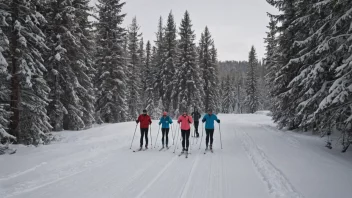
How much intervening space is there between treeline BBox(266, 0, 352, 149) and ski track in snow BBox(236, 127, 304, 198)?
8.57 feet

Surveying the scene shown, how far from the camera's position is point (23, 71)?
13070mm

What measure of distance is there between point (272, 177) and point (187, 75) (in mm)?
30717

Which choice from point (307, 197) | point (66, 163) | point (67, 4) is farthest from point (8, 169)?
point (67, 4)

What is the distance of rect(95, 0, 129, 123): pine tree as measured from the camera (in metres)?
27.5

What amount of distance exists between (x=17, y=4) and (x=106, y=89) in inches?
577

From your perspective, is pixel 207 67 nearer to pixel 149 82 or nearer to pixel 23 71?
pixel 149 82

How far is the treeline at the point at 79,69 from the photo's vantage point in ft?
44.8

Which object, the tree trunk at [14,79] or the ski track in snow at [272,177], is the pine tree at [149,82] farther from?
the ski track in snow at [272,177]

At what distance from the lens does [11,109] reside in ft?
46.5

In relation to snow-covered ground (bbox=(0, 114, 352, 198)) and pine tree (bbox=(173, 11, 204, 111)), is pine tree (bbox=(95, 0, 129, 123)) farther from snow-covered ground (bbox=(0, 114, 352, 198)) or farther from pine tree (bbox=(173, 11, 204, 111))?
snow-covered ground (bbox=(0, 114, 352, 198))

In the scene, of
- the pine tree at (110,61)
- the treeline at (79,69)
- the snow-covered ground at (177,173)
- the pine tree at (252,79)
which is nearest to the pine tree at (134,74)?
the treeline at (79,69)

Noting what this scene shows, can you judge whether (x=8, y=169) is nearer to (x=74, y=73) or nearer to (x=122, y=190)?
(x=122, y=190)

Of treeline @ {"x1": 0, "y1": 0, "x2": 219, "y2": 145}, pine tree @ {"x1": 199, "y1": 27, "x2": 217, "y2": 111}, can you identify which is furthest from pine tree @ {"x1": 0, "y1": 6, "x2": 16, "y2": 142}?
pine tree @ {"x1": 199, "y1": 27, "x2": 217, "y2": 111}

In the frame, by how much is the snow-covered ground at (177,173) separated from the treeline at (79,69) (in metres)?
3.09
